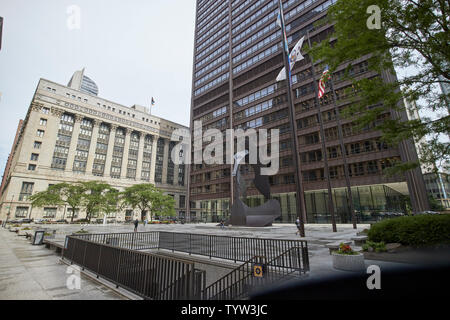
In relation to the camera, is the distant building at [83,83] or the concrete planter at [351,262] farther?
the distant building at [83,83]

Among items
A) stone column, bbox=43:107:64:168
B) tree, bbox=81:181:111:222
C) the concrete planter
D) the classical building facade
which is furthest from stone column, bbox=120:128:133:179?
the concrete planter

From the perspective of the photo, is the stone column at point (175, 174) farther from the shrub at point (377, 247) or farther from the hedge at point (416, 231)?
the shrub at point (377, 247)

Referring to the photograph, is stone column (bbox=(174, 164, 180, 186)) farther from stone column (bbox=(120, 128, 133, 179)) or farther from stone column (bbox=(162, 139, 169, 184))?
stone column (bbox=(120, 128, 133, 179))

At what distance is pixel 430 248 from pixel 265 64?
49.1 m

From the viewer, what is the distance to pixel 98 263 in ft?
22.0

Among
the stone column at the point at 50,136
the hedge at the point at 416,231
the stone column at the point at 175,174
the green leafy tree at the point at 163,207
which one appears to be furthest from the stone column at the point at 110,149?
the hedge at the point at 416,231

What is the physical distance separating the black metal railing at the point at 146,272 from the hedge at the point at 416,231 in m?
7.45

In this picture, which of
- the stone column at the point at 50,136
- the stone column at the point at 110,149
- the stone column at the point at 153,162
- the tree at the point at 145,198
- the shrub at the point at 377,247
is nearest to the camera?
the shrub at the point at 377,247

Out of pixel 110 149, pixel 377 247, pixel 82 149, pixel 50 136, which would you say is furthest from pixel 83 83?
pixel 377 247

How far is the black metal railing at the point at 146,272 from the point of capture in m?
4.46

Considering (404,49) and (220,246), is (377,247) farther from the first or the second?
(404,49)

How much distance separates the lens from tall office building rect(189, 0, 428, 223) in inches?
1283
